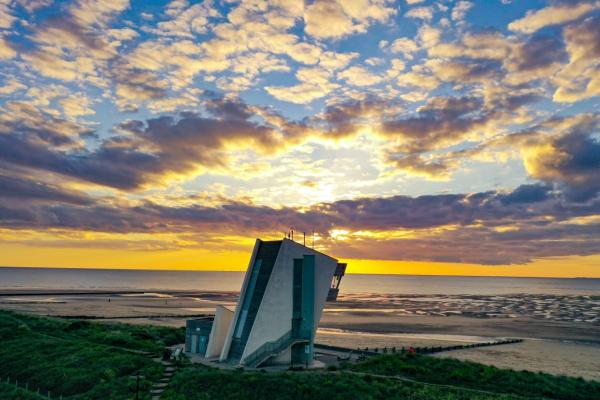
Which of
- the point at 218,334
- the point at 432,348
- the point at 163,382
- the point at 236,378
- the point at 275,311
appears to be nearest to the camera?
the point at 236,378

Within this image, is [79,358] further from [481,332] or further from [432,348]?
[481,332]

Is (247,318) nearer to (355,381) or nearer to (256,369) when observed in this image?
(256,369)

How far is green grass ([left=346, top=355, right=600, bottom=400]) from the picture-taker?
4366cm

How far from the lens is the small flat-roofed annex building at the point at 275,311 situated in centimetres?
4588

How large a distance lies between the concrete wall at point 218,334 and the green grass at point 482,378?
1332 cm

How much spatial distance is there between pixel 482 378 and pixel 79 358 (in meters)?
40.8

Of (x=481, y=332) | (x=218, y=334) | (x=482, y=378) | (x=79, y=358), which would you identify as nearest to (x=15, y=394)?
(x=79, y=358)

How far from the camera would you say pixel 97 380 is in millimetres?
42688

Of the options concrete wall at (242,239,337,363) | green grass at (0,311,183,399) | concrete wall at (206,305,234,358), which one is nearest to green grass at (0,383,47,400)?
green grass at (0,311,183,399)

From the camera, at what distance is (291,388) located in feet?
122

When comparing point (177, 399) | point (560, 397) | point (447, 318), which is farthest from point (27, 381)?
point (447, 318)

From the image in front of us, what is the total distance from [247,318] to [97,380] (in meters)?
14.3

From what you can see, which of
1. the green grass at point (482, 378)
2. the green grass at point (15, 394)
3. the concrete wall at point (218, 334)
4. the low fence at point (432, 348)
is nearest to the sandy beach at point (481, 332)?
the low fence at point (432, 348)

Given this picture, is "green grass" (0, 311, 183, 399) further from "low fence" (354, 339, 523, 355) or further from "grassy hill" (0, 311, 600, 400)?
"low fence" (354, 339, 523, 355)
